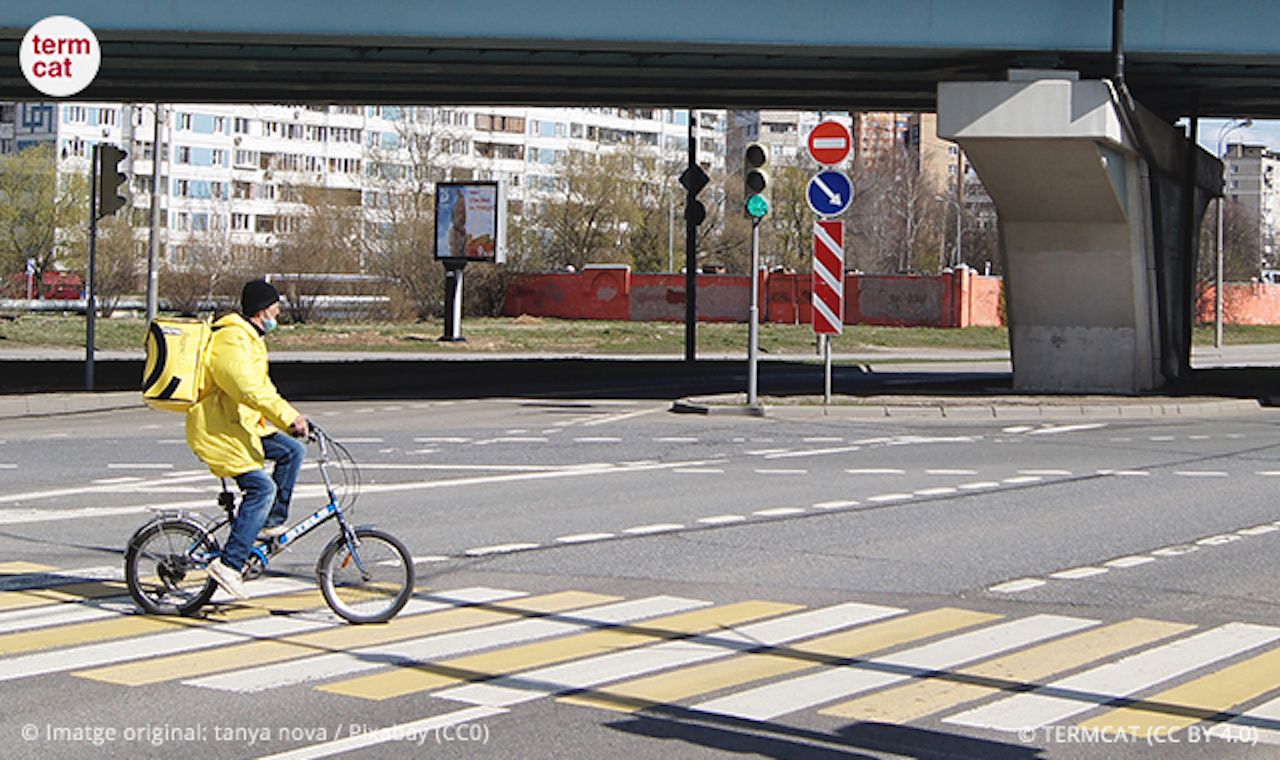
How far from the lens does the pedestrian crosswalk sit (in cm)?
725

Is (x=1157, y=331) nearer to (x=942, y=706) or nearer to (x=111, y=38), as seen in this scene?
(x=111, y=38)

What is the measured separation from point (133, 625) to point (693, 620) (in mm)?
2825

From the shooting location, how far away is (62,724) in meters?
6.73

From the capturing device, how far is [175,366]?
8.74m

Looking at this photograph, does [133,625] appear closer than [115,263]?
Yes

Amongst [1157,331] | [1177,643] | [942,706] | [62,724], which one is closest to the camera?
[62,724]

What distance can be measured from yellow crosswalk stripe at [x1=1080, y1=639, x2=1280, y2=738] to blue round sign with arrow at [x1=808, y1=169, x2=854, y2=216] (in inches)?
606

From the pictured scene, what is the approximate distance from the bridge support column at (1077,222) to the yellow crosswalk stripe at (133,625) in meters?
16.2

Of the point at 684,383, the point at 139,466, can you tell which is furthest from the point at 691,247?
the point at 139,466

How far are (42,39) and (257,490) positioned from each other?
17320 mm

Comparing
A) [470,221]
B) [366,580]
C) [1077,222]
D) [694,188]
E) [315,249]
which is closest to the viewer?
[366,580]

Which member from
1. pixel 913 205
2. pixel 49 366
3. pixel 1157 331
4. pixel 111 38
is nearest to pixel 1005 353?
pixel 1157 331

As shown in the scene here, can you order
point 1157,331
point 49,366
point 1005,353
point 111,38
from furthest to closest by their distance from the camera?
point 1005,353 → point 49,366 → point 1157,331 → point 111,38

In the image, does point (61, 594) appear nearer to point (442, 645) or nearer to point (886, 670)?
point (442, 645)
